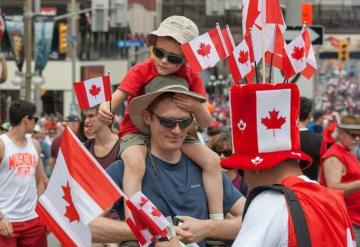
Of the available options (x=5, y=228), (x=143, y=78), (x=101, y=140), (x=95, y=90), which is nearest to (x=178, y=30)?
(x=143, y=78)

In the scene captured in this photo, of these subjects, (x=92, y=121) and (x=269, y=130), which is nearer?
(x=269, y=130)

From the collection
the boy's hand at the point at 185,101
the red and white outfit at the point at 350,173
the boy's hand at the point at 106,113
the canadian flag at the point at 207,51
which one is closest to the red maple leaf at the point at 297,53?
the canadian flag at the point at 207,51

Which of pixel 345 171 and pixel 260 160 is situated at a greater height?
pixel 260 160

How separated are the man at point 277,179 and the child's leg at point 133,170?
1.24m

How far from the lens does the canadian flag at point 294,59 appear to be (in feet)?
14.3

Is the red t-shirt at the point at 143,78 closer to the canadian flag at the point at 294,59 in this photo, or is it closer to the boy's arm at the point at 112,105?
the boy's arm at the point at 112,105

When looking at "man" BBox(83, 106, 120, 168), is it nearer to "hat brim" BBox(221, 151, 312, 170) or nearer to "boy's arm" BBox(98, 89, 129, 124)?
"boy's arm" BBox(98, 89, 129, 124)

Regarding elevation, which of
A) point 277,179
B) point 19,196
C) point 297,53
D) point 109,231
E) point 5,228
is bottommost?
point 5,228

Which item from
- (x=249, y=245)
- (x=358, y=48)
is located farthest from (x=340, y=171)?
(x=358, y=48)

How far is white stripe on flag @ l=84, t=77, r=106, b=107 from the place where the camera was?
588 cm

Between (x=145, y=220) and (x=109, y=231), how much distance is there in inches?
30.3

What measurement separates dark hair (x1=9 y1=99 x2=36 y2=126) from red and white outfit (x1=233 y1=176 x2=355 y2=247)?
5.82 m

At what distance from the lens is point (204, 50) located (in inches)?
191

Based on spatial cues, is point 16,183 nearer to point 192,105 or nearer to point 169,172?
point 169,172
